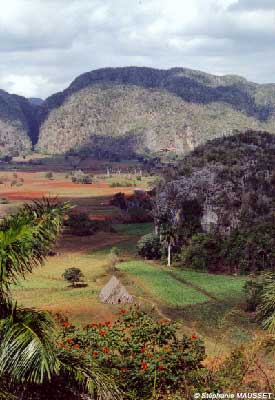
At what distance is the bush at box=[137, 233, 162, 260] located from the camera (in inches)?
2206

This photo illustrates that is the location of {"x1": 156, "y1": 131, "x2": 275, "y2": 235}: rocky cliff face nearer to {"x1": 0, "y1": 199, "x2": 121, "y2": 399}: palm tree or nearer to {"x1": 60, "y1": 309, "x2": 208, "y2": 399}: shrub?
{"x1": 60, "y1": 309, "x2": 208, "y2": 399}: shrub

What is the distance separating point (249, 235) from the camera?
167 feet

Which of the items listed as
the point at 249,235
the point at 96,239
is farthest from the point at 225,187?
the point at 96,239

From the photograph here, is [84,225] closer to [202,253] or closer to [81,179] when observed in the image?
[202,253]

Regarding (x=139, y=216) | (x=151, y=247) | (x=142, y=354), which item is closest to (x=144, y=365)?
(x=142, y=354)

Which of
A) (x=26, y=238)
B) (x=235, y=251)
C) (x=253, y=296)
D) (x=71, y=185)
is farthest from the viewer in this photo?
(x=71, y=185)

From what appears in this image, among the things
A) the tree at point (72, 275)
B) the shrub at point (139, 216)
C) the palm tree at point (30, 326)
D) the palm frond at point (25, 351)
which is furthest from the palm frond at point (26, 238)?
the shrub at point (139, 216)

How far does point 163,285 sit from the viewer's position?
137ft

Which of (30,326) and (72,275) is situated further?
(72,275)

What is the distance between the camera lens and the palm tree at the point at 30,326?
7.06 m

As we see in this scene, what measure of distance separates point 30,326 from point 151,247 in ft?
160

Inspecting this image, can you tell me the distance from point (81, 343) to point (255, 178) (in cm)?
4752

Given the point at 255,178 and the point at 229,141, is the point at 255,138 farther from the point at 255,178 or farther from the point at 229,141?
the point at 255,178

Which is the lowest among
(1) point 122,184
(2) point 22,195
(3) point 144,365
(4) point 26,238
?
(2) point 22,195
